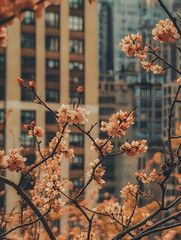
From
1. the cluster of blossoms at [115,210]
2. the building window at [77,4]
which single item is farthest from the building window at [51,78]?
the cluster of blossoms at [115,210]

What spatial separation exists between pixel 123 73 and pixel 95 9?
27.6 m

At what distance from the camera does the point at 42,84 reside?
3025cm

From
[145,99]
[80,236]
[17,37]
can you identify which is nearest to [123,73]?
[145,99]

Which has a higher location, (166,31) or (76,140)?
(166,31)

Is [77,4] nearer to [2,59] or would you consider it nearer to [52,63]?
[52,63]

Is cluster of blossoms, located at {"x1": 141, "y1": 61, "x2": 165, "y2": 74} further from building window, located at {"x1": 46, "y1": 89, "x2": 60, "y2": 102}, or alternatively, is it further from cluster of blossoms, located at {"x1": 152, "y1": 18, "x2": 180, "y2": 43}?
building window, located at {"x1": 46, "y1": 89, "x2": 60, "y2": 102}

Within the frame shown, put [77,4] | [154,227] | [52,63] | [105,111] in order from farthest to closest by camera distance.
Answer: [105,111]
[77,4]
[52,63]
[154,227]

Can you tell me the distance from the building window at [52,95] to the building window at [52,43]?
3861mm

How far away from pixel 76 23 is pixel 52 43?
3.20m

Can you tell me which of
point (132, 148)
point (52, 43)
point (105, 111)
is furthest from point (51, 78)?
point (132, 148)

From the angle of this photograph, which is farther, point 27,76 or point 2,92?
point 27,76

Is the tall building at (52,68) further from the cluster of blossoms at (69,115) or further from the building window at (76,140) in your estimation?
the cluster of blossoms at (69,115)

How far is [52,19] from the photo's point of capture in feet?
102

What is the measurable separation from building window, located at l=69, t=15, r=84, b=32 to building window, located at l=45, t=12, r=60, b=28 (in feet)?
4.27
